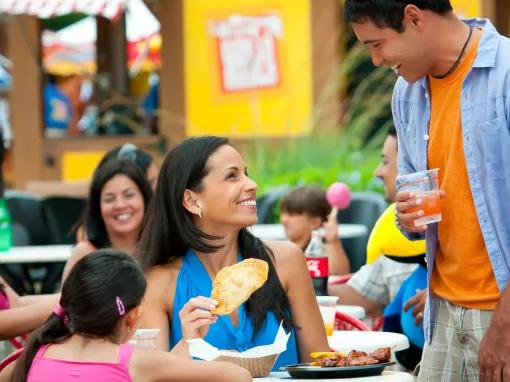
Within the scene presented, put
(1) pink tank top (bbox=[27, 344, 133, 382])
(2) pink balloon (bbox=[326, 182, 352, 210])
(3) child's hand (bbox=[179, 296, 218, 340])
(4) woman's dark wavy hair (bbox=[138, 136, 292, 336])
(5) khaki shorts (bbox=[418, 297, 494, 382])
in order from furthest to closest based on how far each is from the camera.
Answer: (2) pink balloon (bbox=[326, 182, 352, 210]), (4) woman's dark wavy hair (bbox=[138, 136, 292, 336]), (5) khaki shorts (bbox=[418, 297, 494, 382]), (3) child's hand (bbox=[179, 296, 218, 340]), (1) pink tank top (bbox=[27, 344, 133, 382])

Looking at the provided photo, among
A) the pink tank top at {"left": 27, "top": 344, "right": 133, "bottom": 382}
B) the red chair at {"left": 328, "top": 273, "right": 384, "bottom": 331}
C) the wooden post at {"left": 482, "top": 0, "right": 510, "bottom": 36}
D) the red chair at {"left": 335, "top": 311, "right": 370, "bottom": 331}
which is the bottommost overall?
the red chair at {"left": 328, "top": 273, "right": 384, "bottom": 331}

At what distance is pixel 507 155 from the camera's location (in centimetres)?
354

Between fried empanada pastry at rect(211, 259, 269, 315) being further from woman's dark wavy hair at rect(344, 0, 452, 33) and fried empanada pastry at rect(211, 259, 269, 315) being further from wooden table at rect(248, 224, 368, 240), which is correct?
wooden table at rect(248, 224, 368, 240)

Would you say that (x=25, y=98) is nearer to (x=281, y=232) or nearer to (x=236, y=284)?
(x=281, y=232)

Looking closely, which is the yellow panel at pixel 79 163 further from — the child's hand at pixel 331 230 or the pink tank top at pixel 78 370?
the pink tank top at pixel 78 370

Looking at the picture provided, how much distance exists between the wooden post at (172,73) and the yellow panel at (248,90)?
2.9 inches

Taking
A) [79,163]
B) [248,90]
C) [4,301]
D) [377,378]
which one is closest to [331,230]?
[4,301]

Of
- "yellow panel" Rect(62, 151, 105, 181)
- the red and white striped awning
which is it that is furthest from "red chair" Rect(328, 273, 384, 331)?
"yellow panel" Rect(62, 151, 105, 181)

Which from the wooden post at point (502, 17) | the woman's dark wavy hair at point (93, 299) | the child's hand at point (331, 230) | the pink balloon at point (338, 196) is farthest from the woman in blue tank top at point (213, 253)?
the wooden post at point (502, 17)

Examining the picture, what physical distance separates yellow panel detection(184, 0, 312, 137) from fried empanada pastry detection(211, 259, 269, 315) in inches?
338

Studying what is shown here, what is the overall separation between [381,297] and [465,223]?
2341 mm

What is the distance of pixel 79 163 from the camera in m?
13.6

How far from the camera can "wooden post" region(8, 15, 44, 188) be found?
1358 cm

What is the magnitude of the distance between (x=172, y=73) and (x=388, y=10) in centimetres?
956
